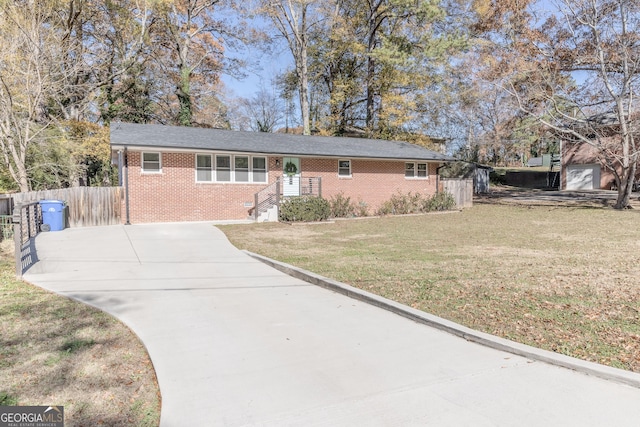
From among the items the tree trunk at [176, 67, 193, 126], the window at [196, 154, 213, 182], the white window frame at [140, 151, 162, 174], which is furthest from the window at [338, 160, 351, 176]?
the tree trunk at [176, 67, 193, 126]

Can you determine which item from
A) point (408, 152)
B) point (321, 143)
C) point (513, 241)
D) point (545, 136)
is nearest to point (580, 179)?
point (545, 136)

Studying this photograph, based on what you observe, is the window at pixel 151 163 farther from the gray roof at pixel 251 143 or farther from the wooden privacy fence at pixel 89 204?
the wooden privacy fence at pixel 89 204

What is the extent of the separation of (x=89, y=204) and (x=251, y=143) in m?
6.84

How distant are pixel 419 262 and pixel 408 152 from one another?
14.7 m

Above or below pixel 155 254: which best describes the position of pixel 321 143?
above

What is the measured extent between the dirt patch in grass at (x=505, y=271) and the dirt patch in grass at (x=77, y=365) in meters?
3.23

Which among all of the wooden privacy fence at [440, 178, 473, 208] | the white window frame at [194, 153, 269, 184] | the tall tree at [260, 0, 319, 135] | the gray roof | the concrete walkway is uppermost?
the tall tree at [260, 0, 319, 135]

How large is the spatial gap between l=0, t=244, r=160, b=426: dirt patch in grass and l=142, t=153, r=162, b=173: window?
36.0 feet

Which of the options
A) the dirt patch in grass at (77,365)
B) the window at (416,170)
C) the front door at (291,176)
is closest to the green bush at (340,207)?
the front door at (291,176)

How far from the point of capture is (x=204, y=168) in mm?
16391

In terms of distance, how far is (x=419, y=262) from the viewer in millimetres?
7770

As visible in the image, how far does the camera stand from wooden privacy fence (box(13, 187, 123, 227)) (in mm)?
13875

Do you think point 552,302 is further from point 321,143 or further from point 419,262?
point 321,143

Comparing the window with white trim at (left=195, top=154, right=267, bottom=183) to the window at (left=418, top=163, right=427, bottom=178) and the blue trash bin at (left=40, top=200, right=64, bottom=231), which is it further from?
the window at (left=418, top=163, right=427, bottom=178)
